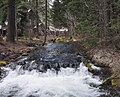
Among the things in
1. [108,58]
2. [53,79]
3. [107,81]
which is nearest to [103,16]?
[108,58]

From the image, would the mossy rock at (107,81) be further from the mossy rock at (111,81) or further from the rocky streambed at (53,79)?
the rocky streambed at (53,79)

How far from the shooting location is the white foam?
9.10 m

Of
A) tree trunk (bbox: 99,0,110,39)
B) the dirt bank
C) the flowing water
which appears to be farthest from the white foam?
tree trunk (bbox: 99,0,110,39)

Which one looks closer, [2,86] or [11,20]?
[2,86]

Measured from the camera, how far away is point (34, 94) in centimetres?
903

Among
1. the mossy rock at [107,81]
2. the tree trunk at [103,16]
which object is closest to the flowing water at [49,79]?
the mossy rock at [107,81]

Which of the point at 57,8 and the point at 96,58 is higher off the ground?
the point at 57,8

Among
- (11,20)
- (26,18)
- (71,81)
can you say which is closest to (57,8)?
(26,18)

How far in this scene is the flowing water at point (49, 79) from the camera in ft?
30.1

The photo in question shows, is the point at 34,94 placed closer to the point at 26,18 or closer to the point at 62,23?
the point at 26,18

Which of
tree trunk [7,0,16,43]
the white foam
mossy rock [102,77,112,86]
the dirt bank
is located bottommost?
the white foam

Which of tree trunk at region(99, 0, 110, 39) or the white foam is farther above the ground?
tree trunk at region(99, 0, 110, 39)

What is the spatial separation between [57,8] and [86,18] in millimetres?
28763

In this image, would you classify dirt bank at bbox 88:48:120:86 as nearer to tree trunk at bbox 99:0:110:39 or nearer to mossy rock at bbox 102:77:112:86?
mossy rock at bbox 102:77:112:86
